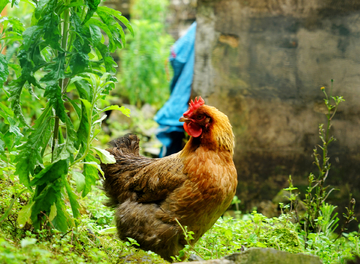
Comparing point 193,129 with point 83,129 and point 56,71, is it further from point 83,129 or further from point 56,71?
point 56,71

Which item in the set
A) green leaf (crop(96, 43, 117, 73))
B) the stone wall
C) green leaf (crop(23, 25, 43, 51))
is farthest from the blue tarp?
green leaf (crop(23, 25, 43, 51))

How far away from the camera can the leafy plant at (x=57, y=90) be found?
83.2 inches

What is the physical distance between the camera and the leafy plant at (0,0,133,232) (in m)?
2.11

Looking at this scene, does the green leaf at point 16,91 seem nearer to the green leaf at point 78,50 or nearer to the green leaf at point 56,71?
the green leaf at point 56,71

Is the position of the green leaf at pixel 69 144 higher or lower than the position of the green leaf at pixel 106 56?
lower

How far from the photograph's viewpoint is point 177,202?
9.25 ft

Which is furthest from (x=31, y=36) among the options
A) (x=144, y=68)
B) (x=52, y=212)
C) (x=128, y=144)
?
(x=144, y=68)

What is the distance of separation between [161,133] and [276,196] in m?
2.14

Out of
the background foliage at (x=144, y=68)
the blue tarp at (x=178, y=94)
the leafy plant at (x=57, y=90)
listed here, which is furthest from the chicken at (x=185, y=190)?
the background foliage at (x=144, y=68)

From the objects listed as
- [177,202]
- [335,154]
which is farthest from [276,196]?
[177,202]

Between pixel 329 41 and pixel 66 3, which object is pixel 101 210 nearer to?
pixel 66 3

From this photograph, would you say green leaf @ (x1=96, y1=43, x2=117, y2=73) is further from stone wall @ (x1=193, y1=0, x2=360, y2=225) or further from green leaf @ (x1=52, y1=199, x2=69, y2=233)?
stone wall @ (x1=193, y1=0, x2=360, y2=225)

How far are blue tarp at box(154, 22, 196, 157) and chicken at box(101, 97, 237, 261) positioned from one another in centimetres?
223

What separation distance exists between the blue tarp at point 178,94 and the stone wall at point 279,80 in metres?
0.47
